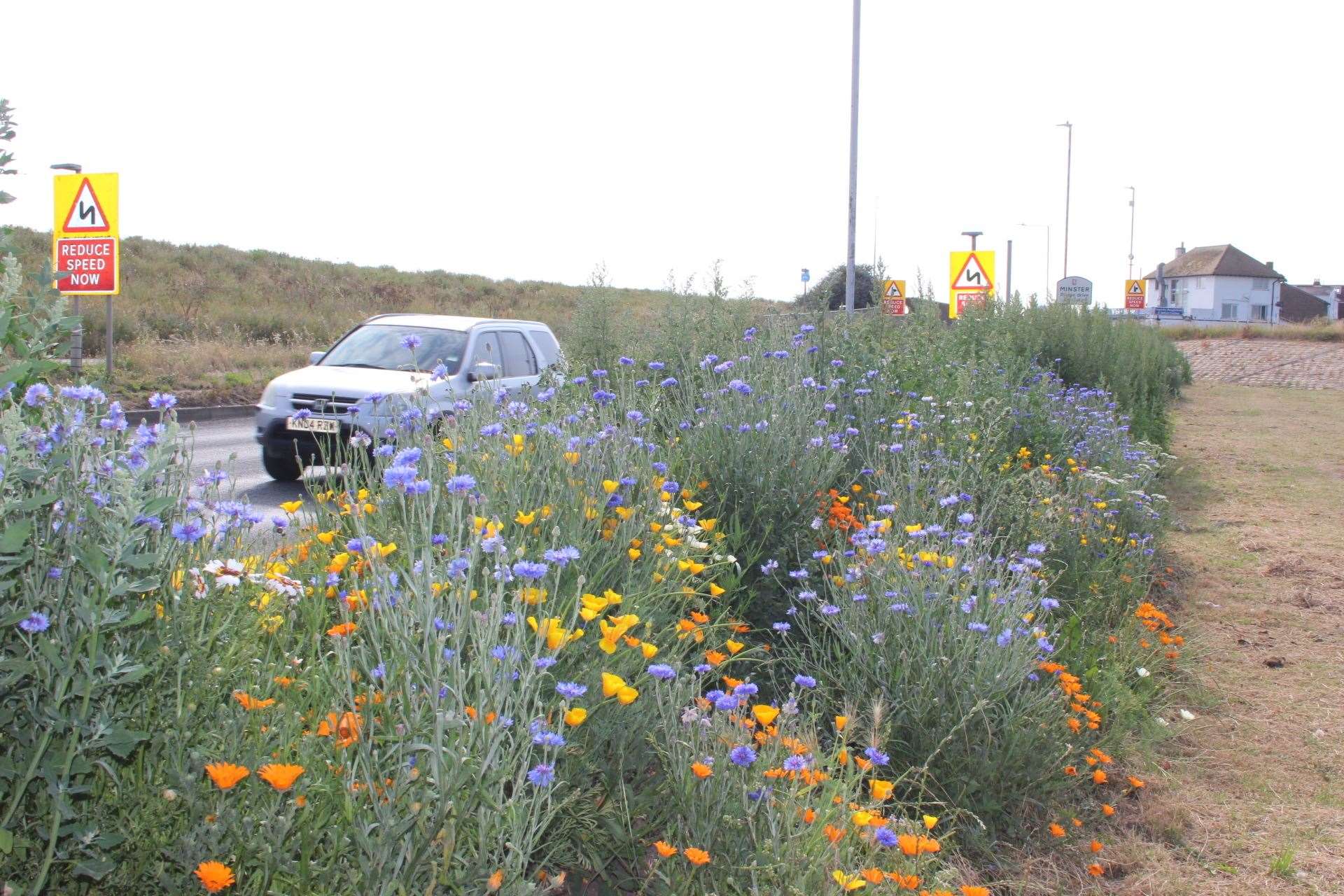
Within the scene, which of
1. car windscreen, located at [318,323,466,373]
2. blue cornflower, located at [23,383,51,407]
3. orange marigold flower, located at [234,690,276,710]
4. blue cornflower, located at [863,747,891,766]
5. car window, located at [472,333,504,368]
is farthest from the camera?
car window, located at [472,333,504,368]

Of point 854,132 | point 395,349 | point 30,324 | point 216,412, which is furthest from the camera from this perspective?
point 216,412

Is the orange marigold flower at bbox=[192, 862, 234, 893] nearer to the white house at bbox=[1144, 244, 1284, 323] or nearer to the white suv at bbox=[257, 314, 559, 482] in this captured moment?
the white suv at bbox=[257, 314, 559, 482]

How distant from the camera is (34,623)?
2086 mm

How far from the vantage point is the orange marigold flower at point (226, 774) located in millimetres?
1979

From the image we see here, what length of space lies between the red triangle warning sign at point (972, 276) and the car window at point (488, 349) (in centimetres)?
981

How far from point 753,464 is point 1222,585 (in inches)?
176

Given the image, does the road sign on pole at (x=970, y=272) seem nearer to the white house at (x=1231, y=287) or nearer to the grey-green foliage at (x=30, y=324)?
the grey-green foliage at (x=30, y=324)

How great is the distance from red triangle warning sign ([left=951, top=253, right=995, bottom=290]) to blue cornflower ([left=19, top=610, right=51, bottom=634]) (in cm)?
1714

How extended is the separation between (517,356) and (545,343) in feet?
2.74

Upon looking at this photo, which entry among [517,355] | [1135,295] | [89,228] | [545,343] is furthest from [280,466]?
[1135,295]

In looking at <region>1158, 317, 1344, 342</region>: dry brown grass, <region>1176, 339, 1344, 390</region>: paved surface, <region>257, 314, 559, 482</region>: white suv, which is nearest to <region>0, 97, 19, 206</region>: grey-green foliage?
Result: <region>257, 314, 559, 482</region>: white suv

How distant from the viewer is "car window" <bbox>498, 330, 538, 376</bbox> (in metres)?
10.9

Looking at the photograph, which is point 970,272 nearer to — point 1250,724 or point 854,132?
point 854,132

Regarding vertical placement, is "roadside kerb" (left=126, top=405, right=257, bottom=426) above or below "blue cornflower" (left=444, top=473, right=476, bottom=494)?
below
